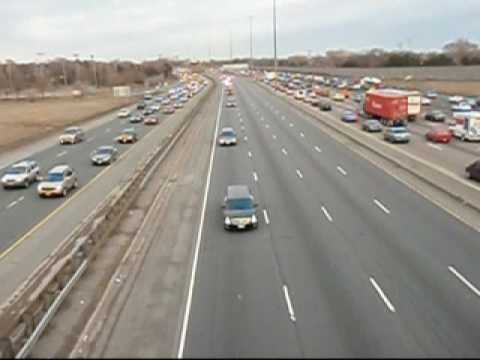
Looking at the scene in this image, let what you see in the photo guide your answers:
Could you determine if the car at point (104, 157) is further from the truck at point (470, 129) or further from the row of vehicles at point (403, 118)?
the truck at point (470, 129)

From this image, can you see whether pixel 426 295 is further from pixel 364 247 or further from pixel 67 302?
pixel 67 302

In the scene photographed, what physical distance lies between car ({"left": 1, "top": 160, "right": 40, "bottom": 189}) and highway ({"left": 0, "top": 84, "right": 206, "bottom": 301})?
0.41 meters

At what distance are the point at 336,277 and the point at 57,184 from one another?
718 inches

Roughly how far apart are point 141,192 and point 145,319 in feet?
53.3

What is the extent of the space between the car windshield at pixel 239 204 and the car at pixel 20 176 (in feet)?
50.7

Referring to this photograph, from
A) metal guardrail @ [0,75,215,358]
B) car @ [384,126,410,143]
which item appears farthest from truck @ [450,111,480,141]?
metal guardrail @ [0,75,215,358]

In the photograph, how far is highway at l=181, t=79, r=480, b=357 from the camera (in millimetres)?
12914

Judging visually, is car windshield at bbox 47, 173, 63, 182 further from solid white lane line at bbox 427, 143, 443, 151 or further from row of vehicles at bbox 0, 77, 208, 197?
solid white lane line at bbox 427, 143, 443, 151

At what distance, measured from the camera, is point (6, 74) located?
168 m

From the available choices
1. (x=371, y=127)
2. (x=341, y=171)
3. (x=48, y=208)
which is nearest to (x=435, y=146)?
(x=371, y=127)

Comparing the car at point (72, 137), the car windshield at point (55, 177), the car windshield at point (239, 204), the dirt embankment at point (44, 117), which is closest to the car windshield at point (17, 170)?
the car windshield at point (55, 177)

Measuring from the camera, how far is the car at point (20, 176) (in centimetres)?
3288

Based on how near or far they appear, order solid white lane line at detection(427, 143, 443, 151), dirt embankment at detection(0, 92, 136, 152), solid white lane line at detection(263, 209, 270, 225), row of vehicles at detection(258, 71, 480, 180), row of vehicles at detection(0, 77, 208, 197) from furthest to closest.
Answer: dirt embankment at detection(0, 92, 136, 152), row of vehicles at detection(258, 71, 480, 180), solid white lane line at detection(427, 143, 443, 151), row of vehicles at detection(0, 77, 208, 197), solid white lane line at detection(263, 209, 270, 225)

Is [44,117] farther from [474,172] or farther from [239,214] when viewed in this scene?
[239,214]
